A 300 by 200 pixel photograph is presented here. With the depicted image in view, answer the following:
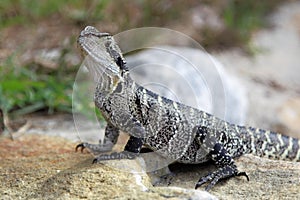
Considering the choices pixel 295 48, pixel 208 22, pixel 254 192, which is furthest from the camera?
pixel 295 48

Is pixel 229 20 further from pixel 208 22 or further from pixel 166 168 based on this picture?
pixel 166 168

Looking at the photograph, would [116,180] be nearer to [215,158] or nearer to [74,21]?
[215,158]

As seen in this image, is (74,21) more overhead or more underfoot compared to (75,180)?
more overhead

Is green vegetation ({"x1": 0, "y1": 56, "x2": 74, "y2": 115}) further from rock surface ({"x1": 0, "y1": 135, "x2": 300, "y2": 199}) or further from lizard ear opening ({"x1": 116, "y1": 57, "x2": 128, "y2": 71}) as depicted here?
lizard ear opening ({"x1": 116, "y1": 57, "x2": 128, "y2": 71})

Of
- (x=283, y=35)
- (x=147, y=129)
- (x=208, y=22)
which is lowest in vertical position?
(x=147, y=129)

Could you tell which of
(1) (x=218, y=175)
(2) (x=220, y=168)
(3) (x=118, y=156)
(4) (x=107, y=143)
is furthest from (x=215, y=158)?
(4) (x=107, y=143)

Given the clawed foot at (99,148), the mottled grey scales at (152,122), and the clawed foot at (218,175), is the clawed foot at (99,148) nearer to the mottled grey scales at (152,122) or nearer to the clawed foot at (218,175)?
the mottled grey scales at (152,122)

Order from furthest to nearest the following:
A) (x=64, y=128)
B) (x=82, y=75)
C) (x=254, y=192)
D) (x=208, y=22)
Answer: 1. (x=208, y=22)
2. (x=82, y=75)
3. (x=64, y=128)
4. (x=254, y=192)

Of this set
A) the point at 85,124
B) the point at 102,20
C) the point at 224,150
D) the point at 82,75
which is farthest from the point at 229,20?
the point at 224,150
